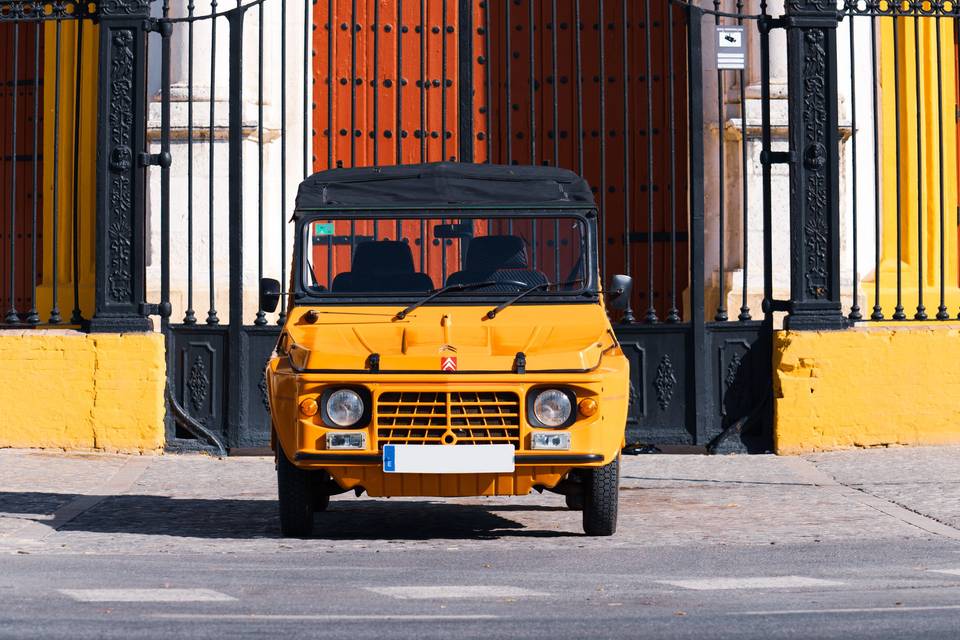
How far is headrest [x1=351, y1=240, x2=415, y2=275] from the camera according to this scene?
970cm

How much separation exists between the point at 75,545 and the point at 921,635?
181 inches

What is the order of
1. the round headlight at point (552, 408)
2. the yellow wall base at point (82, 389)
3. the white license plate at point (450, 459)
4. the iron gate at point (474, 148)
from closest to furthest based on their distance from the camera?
1. the white license plate at point (450, 459)
2. the round headlight at point (552, 408)
3. the yellow wall base at point (82, 389)
4. the iron gate at point (474, 148)

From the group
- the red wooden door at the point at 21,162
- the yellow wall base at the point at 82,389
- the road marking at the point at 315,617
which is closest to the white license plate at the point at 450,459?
the road marking at the point at 315,617

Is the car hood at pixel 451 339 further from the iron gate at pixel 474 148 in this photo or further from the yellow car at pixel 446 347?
the iron gate at pixel 474 148

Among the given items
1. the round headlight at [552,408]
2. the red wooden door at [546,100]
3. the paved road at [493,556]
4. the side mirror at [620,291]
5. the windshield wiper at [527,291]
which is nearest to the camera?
the paved road at [493,556]

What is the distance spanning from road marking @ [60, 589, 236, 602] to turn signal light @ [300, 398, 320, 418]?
153cm

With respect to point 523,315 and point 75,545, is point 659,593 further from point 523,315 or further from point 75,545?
point 75,545

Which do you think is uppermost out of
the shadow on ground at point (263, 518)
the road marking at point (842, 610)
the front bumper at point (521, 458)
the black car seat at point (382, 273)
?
the black car seat at point (382, 273)

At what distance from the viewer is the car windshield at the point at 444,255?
9641 mm

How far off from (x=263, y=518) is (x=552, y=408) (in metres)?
2.32

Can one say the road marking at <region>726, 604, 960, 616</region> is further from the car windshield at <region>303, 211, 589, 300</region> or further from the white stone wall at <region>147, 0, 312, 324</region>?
the white stone wall at <region>147, 0, 312, 324</region>

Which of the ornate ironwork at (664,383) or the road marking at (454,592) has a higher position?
the ornate ironwork at (664,383)

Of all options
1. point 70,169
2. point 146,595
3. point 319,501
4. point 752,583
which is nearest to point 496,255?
point 319,501

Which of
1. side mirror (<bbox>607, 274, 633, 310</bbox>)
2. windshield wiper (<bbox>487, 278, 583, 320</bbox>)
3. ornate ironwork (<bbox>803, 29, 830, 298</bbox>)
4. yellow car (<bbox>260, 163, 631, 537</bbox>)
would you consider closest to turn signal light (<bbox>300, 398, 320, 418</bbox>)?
yellow car (<bbox>260, 163, 631, 537</bbox>)
